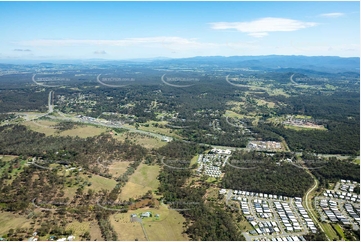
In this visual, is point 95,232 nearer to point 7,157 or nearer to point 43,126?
point 7,157

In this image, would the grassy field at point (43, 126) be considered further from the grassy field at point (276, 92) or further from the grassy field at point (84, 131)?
the grassy field at point (276, 92)

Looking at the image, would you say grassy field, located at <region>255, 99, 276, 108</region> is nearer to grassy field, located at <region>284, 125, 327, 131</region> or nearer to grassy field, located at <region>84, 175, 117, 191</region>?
grassy field, located at <region>284, 125, 327, 131</region>

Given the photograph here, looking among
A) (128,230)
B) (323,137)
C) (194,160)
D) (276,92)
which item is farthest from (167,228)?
(276,92)

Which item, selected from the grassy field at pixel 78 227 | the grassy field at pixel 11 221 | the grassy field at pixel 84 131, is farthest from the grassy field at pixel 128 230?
the grassy field at pixel 84 131

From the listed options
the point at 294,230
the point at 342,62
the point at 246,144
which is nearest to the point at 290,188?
the point at 294,230

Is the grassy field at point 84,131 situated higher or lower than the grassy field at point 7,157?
higher

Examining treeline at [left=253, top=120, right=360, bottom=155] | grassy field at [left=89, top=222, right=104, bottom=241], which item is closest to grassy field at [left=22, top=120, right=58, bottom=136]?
grassy field at [left=89, top=222, right=104, bottom=241]
